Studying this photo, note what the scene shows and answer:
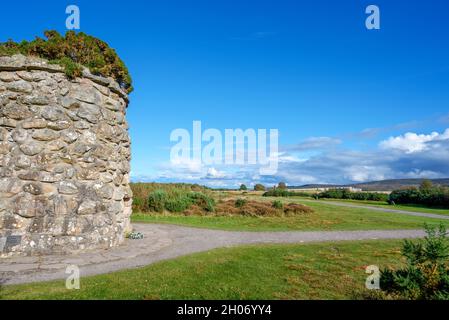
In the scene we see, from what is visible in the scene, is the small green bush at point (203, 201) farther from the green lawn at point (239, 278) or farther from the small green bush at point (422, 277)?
the small green bush at point (422, 277)

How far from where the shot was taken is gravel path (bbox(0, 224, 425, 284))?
6605 mm

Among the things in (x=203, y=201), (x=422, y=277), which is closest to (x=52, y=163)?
(x=422, y=277)

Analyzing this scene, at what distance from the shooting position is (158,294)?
5.33 meters

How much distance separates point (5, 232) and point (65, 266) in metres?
2.21

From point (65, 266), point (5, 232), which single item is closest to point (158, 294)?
point (65, 266)

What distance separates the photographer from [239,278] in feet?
20.9

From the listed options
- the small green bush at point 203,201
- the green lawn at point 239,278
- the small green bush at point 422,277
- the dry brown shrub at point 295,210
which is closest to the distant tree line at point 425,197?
the dry brown shrub at point 295,210

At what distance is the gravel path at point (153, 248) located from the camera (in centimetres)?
660

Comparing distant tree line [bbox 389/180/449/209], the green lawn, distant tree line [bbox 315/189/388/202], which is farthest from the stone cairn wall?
distant tree line [bbox 315/189/388/202]

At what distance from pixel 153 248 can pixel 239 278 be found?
3760 mm

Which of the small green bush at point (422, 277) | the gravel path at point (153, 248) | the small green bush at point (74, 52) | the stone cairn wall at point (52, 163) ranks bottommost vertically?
the gravel path at point (153, 248)

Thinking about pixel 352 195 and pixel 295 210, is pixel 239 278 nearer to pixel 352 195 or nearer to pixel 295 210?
pixel 295 210

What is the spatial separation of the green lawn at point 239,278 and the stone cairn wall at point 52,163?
8.81 ft
